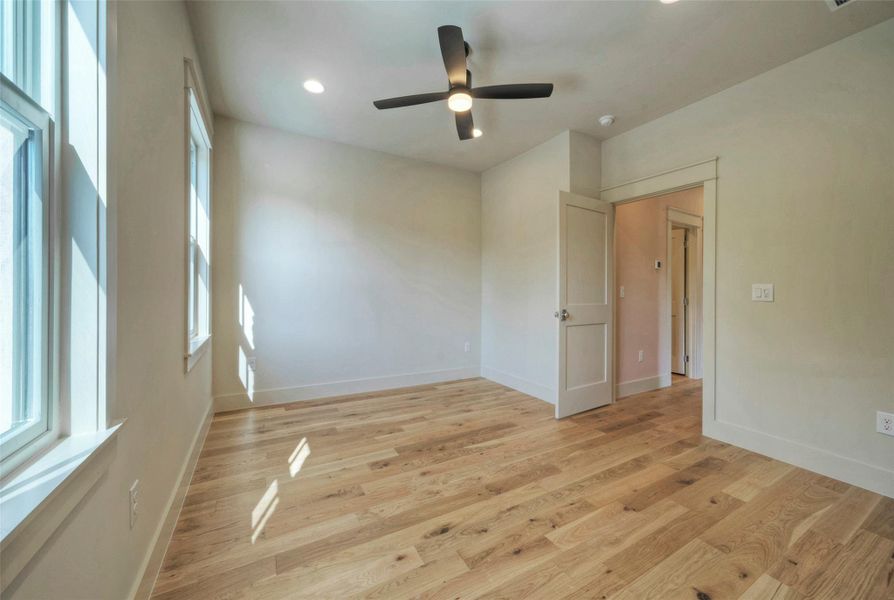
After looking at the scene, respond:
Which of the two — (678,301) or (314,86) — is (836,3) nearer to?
(314,86)

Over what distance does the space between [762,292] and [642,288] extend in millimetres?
1561

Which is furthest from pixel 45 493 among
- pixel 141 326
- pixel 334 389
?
pixel 334 389

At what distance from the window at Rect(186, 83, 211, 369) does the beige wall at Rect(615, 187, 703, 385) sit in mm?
3928

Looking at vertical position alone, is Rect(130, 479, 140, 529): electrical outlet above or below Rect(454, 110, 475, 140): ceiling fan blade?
below

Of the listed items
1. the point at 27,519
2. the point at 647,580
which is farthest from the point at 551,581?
the point at 27,519

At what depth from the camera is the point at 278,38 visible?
215 centimetres

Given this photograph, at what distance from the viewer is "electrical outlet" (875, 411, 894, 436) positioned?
193 centimetres

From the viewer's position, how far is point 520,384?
3918mm

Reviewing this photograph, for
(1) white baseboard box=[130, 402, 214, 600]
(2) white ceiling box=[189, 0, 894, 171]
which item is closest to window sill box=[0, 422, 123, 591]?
(1) white baseboard box=[130, 402, 214, 600]

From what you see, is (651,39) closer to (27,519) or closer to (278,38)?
(278,38)

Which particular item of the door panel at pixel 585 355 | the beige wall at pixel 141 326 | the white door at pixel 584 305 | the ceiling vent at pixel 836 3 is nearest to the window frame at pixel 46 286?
the beige wall at pixel 141 326

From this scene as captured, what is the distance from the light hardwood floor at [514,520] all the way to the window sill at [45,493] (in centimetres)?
81

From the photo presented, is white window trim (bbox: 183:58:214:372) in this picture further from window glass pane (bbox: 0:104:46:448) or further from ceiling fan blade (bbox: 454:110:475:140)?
ceiling fan blade (bbox: 454:110:475:140)

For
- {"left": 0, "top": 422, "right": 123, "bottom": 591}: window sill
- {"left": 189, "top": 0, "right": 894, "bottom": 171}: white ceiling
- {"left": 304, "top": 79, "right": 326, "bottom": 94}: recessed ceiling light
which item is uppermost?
{"left": 304, "top": 79, "right": 326, "bottom": 94}: recessed ceiling light
